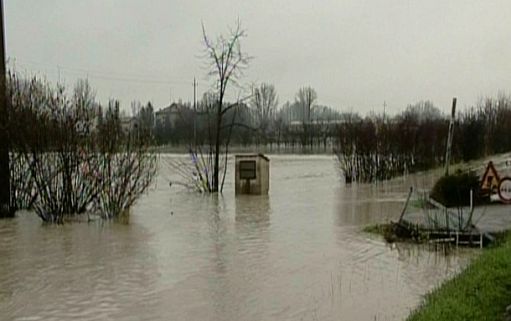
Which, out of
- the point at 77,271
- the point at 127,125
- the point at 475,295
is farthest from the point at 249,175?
the point at 475,295

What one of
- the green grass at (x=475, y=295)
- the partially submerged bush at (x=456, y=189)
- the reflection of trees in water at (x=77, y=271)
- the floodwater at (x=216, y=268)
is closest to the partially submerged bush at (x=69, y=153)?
the floodwater at (x=216, y=268)

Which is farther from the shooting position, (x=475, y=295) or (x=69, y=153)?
(x=69, y=153)

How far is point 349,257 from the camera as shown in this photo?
379 inches

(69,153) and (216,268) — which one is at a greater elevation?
(69,153)

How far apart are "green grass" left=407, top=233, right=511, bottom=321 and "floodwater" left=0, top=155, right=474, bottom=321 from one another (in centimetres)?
41

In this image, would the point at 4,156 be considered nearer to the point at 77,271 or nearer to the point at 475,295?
the point at 77,271

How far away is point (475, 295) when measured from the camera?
636 cm

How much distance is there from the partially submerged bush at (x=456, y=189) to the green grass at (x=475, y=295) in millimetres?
6678

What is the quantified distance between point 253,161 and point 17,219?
7.86m

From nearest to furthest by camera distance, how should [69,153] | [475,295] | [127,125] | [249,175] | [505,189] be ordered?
[475,295]
[505,189]
[69,153]
[127,125]
[249,175]

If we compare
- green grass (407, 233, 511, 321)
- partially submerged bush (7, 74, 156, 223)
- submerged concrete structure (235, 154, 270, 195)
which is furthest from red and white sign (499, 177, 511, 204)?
submerged concrete structure (235, 154, 270, 195)

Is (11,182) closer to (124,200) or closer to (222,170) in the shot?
(124,200)

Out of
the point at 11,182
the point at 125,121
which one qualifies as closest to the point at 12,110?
the point at 11,182

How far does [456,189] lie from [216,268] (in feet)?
24.5
